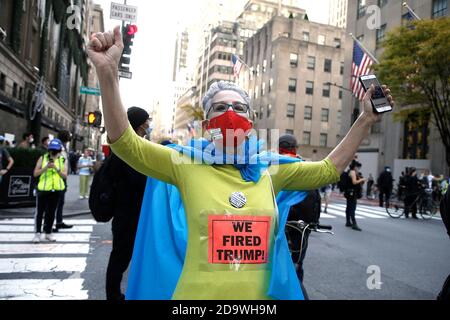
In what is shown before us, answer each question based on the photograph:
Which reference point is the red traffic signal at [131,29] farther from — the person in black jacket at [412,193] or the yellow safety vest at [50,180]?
the person in black jacket at [412,193]

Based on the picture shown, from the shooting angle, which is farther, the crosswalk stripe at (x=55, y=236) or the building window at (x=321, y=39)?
the building window at (x=321, y=39)

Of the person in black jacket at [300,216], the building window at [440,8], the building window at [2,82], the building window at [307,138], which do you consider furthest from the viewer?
the building window at [307,138]

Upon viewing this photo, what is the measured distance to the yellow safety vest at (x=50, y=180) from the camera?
6.59 meters

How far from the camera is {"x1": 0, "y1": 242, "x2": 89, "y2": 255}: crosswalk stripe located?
6.30 metres

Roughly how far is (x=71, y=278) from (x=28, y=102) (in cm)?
2355

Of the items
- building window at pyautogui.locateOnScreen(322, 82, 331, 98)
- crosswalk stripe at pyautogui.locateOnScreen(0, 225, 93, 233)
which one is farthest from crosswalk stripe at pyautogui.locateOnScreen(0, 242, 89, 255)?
building window at pyautogui.locateOnScreen(322, 82, 331, 98)

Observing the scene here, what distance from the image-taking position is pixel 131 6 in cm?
1062

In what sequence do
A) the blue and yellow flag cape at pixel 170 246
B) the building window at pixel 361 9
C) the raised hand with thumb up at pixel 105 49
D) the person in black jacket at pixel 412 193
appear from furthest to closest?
1. the building window at pixel 361 9
2. the person in black jacket at pixel 412 193
3. the blue and yellow flag cape at pixel 170 246
4. the raised hand with thumb up at pixel 105 49

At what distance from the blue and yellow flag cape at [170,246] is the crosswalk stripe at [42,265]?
3821 millimetres

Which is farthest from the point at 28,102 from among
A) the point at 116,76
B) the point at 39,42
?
the point at 116,76

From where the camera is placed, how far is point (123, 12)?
10555mm

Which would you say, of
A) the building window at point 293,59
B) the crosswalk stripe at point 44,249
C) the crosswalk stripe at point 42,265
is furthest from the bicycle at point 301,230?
the building window at point 293,59

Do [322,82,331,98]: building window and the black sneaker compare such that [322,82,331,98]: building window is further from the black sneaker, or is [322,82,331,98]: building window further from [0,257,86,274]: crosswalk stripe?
[0,257,86,274]: crosswalk stripe

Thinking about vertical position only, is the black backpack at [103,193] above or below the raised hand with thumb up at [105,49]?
below
